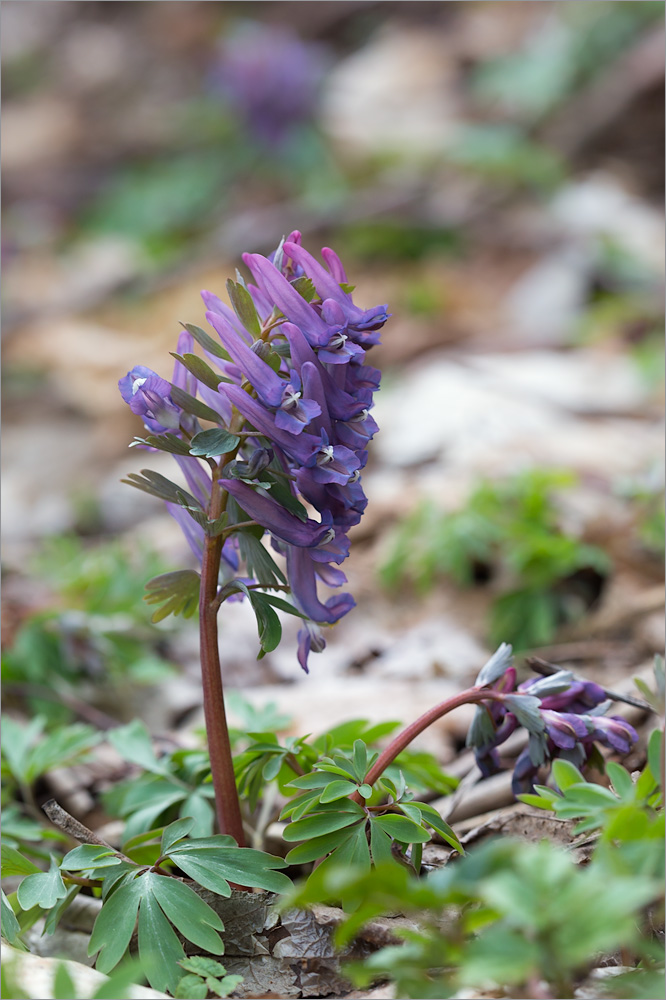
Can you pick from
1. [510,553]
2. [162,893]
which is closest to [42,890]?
[162,893]

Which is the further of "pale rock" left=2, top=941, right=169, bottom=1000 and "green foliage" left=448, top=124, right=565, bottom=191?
"green foliage" left=448, top=124, right=565, bottom=191

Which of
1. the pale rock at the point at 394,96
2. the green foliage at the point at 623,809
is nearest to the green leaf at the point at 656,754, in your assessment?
the green foliage at the point at 623,809

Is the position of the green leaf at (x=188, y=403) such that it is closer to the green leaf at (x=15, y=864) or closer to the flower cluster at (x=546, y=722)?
the flower cluster at (x=546, y=722)

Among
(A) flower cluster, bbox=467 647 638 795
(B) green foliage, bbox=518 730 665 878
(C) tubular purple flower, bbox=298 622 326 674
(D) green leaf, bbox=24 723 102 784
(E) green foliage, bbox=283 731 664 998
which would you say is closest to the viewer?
(E) green foliage, bbox=283 731 664 998

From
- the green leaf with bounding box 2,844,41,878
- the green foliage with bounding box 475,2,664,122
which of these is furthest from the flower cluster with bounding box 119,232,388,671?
the green foliage with bounding box 475,2,664,122

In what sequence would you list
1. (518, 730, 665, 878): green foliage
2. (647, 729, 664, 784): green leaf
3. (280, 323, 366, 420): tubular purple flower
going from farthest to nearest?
1. (280, 323, 366, 420): tubular purple flower
2. (647, 729, 664, 784): green leaf
3. (518, 730, 665, 878): green foliage

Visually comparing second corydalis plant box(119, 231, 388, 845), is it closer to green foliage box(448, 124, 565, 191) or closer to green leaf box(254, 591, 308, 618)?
green leaf box(254, 591, 308, 618)
